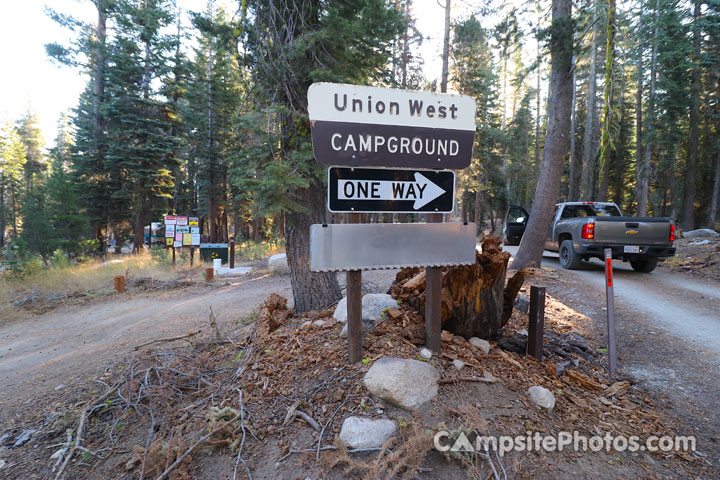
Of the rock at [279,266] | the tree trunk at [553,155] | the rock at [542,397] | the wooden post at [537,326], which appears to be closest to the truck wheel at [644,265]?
the tree trunk at [553,155]

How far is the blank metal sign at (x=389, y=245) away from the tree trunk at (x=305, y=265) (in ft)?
6.66

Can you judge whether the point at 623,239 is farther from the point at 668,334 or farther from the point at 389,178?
the point at 389,178

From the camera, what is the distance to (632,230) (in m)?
8.22

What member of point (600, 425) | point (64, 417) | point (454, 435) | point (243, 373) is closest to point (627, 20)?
point (600, 425)

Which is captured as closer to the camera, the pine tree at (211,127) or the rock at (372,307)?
the rock at (372,307)

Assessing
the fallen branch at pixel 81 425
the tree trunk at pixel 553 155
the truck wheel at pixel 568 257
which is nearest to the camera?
the fallen branch at pixel 81 425

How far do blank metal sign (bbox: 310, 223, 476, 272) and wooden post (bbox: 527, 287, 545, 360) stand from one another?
1.05 meters

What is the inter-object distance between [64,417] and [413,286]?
3620 mm

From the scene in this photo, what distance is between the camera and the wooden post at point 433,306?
10.3 ft

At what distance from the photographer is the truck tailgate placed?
8.16 m

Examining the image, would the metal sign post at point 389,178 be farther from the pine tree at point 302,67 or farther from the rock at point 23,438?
the rock at point 23,438

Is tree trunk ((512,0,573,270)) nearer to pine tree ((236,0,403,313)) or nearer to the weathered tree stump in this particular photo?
pine tree ((236,0,403,313))

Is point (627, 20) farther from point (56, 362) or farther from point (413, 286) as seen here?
point (56, 362)

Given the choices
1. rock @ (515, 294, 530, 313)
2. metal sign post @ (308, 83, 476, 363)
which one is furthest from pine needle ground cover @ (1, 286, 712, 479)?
rock @ (515, 294, 530, 313)
